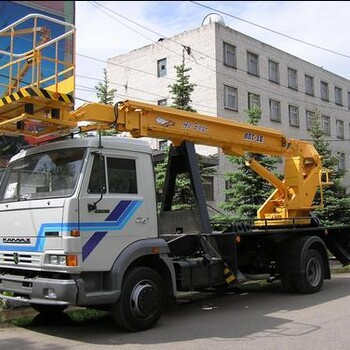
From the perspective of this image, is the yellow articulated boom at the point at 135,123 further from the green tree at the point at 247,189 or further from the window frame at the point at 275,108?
the window frame at the point at 275,108

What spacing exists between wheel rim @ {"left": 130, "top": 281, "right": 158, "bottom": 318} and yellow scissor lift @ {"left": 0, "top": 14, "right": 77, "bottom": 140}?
8.91ft

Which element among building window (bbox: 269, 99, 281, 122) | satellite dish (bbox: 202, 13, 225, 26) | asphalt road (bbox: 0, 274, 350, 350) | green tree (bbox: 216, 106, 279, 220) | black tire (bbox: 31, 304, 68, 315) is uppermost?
satellite dish (bbox: 202, 13, 225, 26)

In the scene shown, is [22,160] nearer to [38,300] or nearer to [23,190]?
[23,190]

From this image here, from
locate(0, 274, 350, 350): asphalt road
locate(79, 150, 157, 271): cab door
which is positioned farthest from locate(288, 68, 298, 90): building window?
locate(79, 150, 157, 271): cab door

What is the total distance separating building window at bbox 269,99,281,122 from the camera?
127ft

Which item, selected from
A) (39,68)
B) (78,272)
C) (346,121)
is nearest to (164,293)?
(78,272)

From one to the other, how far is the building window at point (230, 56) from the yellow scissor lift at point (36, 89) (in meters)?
26.2

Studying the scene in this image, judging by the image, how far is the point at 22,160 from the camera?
9.26m

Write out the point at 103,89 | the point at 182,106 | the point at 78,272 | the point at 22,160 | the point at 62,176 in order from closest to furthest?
1. the point at 78,272
2. the point at 62,176
3. the point at 22,160
4. the point at 182,106
5. the point at 103,89

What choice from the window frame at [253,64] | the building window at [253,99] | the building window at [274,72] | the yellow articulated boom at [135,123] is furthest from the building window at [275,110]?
the yellow articulated boom at [135,123]

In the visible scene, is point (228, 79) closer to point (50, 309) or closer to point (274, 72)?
point (274, 72)

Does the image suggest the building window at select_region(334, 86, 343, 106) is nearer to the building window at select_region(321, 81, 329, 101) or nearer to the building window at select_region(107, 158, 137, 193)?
the building window at select_region(321, 81, 329, 101)

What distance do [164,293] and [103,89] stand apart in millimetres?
15684

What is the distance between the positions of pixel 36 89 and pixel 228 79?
1086 inches
